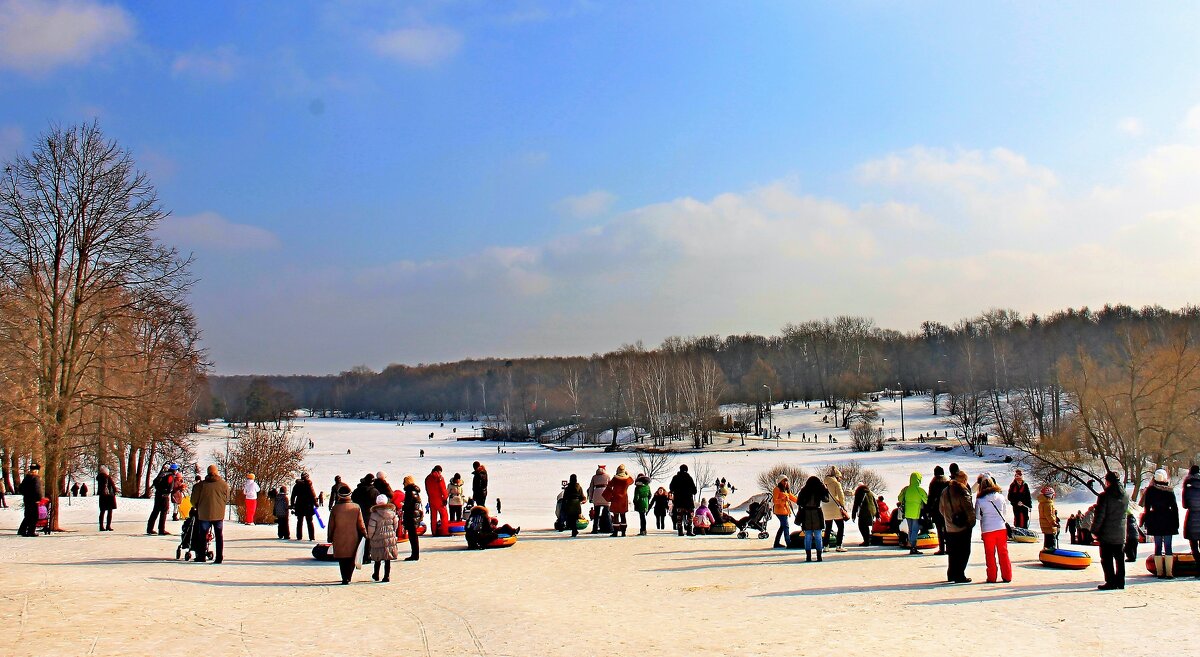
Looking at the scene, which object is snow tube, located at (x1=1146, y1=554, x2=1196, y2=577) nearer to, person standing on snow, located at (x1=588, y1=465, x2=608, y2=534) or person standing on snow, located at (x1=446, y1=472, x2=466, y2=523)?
person standing on snow, located at (x1=588, y1=465, x2=608, y2=534)

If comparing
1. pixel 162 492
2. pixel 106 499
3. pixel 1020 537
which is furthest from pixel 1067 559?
pixel 106 499

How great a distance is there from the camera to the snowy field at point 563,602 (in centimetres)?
841

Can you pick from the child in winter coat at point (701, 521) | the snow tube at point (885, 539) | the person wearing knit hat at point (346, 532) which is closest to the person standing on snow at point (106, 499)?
the person wearing knit hat at point (346, 532)

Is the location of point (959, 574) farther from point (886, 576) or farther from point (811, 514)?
point (811, 514)

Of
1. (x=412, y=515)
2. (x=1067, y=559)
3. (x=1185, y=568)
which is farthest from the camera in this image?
(x=412, y=515)

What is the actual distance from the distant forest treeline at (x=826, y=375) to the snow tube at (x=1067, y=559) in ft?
169

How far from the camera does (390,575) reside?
43.8 ft

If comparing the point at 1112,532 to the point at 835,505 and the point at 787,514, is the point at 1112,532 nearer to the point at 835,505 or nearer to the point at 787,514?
the point at 835,505

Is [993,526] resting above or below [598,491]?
above

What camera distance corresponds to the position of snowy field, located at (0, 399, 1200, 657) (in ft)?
27.6

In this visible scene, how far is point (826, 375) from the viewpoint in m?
138

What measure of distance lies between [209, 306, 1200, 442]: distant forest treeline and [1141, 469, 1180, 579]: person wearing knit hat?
51.5 m

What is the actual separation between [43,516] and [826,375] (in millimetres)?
128535

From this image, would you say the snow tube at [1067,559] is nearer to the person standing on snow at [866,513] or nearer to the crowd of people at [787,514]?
the crowd of people at [787,514]
